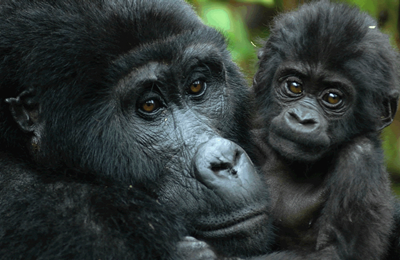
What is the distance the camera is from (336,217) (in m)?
3.54

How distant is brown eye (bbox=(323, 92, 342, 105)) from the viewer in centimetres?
390

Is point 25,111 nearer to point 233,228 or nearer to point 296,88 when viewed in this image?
point 233,228

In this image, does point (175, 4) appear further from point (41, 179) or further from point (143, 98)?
point (41, 179)

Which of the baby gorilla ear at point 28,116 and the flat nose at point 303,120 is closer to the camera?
the baby gorilla ear at point 28,116

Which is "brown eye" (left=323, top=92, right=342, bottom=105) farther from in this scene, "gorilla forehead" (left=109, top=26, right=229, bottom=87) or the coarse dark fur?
"gorilla forehead" (left=109, top=26, right=229, bottom=87)

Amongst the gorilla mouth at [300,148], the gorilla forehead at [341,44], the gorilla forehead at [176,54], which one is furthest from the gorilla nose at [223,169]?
the gorilla forehead at [341,44]

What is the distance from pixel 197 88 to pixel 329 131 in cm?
114

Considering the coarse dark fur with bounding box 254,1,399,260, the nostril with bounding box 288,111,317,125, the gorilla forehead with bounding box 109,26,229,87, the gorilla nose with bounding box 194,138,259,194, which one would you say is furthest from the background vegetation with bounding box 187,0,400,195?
the gorilla nose with bounding box 194,138,259,194

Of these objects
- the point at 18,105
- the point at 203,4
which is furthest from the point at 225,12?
the point at 18,105

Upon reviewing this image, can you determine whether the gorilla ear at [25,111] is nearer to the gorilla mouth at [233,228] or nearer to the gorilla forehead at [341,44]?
the gorilla mouth at [233,228]

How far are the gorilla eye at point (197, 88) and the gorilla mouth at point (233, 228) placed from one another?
90cm

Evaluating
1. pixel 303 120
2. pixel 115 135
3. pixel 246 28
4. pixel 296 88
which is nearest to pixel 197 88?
pixel 115 135

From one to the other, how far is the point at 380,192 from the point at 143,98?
71.7 inches

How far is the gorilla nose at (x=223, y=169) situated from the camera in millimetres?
2863
